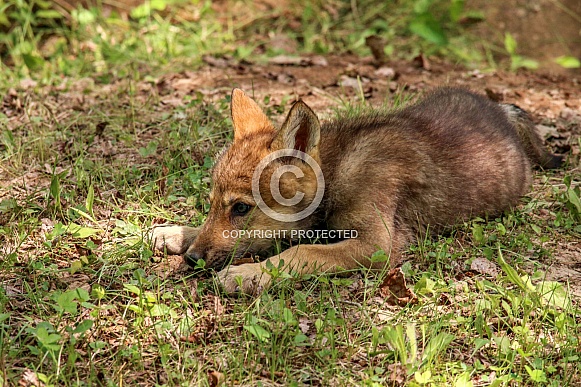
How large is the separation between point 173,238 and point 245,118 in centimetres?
92

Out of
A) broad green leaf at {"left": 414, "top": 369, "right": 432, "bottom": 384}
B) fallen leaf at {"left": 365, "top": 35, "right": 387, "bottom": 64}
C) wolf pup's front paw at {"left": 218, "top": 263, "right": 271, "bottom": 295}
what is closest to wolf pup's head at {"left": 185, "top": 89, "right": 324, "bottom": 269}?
wolf pup's front paw at {"left": 218, "top": 263, "right": 271, "bottom": 295}

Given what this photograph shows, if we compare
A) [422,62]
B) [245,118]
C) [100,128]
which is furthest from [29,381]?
[422,62]

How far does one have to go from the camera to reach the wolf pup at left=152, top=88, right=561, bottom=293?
158 inches

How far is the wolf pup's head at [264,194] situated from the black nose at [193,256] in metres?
0.04

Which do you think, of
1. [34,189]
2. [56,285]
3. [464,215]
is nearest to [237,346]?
[56,285]

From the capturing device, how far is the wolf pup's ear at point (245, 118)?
4.45 metres

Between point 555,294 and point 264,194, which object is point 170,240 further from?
point 555,294

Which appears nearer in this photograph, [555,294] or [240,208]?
[555,294]

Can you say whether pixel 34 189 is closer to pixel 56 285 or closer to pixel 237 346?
pixel 56 285

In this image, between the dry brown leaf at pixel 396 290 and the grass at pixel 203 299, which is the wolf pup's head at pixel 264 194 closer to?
the grass at pixel 203 299

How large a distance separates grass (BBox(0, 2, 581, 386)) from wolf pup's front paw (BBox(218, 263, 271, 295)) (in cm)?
6

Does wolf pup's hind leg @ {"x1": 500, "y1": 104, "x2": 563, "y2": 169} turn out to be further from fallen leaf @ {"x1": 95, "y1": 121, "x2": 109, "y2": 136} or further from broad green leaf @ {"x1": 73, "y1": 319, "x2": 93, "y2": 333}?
broad green leaf @ {"x1": 73, "y1": 319, "x2": 93, "y2": 333}

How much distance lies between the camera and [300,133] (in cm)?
411

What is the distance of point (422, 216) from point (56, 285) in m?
2.26
